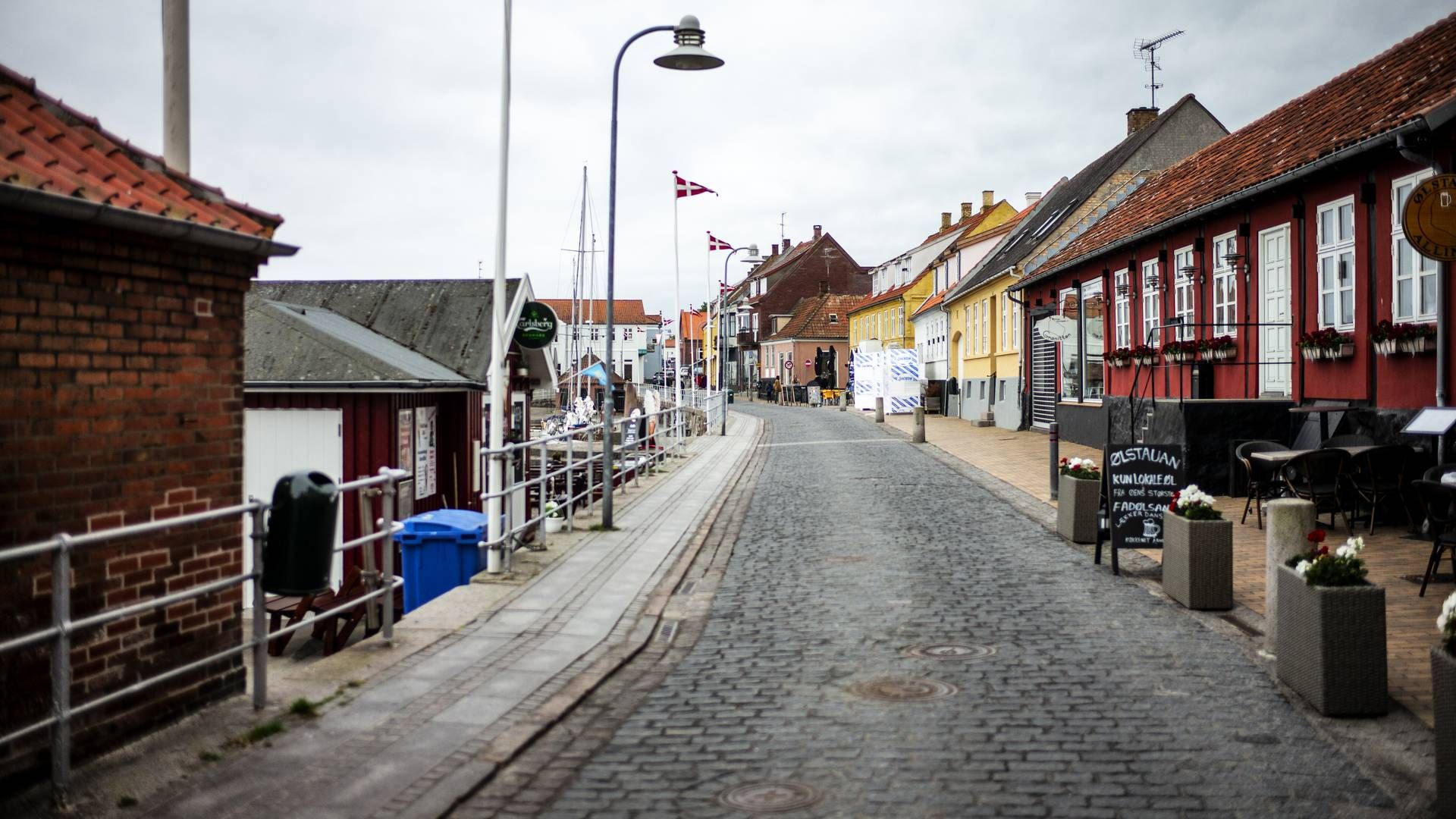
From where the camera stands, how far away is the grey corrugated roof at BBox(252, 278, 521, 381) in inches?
912

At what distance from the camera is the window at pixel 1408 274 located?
45.8 feet

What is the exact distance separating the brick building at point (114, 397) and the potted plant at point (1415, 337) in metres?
12.7

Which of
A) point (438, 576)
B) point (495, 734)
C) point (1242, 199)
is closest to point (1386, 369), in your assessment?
point (1242, 199)

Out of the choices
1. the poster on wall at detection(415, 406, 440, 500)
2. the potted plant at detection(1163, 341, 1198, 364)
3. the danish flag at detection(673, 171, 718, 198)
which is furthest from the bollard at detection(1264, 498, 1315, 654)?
the danish flag at detection(673, 171, 718, 198)

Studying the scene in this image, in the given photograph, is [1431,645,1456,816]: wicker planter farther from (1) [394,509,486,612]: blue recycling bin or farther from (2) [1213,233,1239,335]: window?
(2) [1213,233,1239,335]: window

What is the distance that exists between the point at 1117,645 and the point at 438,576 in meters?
7.35

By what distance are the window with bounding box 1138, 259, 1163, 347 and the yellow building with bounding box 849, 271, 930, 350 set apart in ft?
117

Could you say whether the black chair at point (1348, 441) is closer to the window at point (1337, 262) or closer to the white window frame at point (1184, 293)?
the window at point (1337, 262)

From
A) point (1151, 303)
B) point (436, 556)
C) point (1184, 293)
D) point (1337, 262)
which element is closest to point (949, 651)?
point (436, 556)

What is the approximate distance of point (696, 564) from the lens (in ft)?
40.1

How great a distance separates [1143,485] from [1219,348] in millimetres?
9283

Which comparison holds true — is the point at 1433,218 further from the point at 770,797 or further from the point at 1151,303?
the point at 1151,303

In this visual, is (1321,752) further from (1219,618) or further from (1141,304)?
(1141,304)

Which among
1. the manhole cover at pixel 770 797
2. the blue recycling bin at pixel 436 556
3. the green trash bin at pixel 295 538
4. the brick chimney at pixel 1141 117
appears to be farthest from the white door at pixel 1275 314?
the brick chimney at pixel 1141 117
